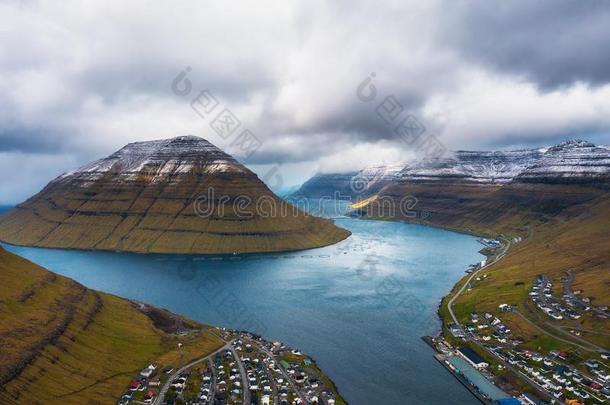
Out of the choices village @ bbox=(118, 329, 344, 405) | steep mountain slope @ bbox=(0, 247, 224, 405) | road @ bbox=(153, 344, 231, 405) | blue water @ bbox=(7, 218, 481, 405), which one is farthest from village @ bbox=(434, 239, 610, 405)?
steep mountain slope @ bbox=(0, 247, 224, 405)

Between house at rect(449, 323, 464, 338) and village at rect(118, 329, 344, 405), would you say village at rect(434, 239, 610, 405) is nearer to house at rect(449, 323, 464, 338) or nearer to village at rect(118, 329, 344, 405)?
house at rect(449, 323, 464, 338)

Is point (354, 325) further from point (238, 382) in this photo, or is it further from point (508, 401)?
point (508, 401)

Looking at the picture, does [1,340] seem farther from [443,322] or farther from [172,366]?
[443,322]

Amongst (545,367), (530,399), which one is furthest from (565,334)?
(530,399)

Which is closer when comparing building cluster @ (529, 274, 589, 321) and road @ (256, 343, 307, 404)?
road @ (256, 343, 307, 404)

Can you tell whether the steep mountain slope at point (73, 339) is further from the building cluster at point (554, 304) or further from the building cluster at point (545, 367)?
the building cluster at point (554, 304)

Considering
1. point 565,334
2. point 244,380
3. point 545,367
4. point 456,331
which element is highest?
point 244,380
